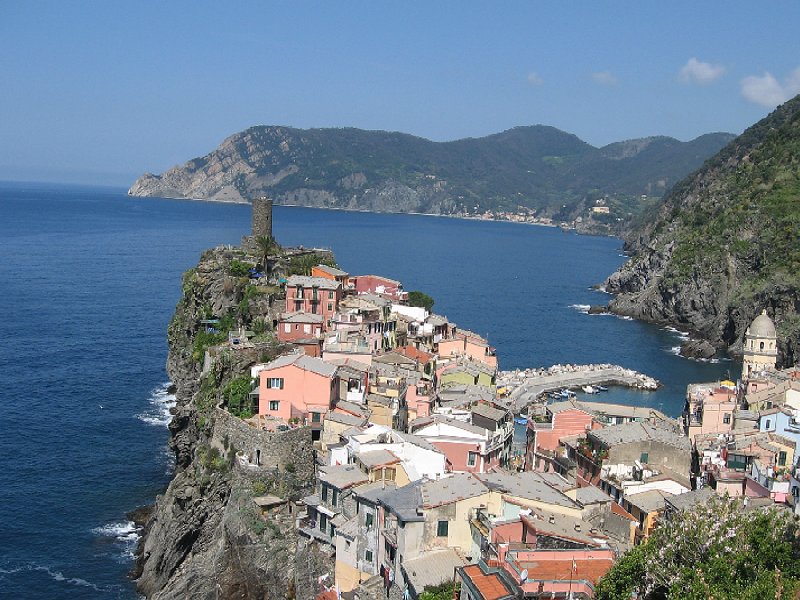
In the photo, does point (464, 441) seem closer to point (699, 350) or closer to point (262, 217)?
point (262, 217)

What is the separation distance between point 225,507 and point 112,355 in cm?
4303

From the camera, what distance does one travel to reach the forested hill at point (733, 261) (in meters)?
94.9

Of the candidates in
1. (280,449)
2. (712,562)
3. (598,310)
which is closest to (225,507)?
(280,449)

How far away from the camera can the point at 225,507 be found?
1288 inches

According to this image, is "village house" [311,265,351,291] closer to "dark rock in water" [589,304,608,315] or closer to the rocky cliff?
the rocky cliff

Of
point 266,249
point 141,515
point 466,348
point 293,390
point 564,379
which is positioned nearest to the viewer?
point 293,390

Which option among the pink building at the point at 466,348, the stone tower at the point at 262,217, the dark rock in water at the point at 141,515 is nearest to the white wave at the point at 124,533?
the dark rock in water at the point at 141,515

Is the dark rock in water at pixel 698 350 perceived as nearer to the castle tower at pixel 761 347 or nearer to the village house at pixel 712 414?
the castle tower at pixel 761 347

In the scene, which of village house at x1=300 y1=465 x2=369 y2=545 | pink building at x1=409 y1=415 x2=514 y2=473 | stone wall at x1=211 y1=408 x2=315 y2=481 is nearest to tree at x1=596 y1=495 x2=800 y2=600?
village house at x1=300 y1=465 x2=369 y2=545

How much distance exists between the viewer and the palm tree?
59.6 meters

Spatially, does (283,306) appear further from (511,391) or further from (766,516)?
(766,516)

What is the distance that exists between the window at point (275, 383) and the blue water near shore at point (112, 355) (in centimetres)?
1034

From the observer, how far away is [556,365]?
3027 inches

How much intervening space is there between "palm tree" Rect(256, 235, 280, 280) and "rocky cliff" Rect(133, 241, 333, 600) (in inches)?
442
